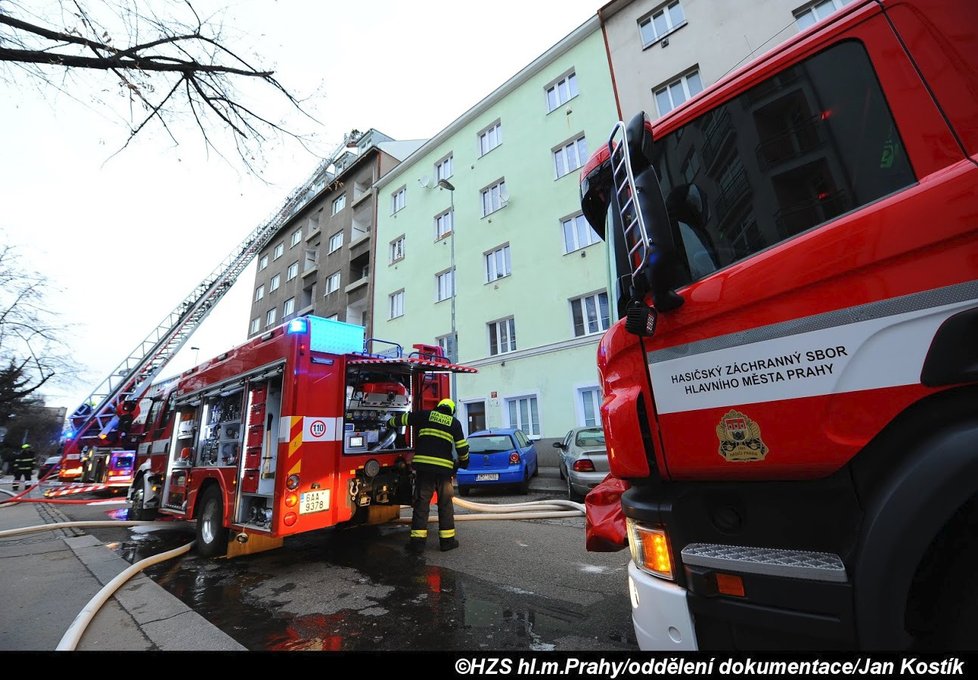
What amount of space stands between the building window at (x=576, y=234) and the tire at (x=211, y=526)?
11.8m

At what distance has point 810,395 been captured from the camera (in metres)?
1.51

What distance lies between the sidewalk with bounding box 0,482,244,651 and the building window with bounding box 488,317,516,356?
1185 cm

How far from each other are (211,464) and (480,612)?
4.74 metres

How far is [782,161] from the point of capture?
1777 mm

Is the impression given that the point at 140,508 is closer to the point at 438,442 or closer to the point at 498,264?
the point at 438,442

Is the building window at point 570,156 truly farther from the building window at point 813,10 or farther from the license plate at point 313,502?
the license plate at point 313,502

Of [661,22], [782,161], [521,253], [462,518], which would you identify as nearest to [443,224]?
→ [521,253]

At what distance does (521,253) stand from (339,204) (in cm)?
1713

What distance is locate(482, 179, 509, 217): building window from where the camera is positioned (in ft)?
55.9

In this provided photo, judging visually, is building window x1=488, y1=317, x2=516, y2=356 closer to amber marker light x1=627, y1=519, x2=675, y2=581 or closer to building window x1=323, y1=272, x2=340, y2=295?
building window x1=323, y1=272, x2=340, y2=295

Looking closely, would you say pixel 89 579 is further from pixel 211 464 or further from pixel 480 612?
pixel 480 612

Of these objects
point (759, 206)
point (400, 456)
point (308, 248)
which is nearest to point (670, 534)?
point (759, 206)

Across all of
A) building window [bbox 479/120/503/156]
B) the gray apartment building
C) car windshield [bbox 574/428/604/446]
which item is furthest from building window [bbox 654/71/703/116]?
the gray apartment building

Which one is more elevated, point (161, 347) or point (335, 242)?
point (335, 242)
